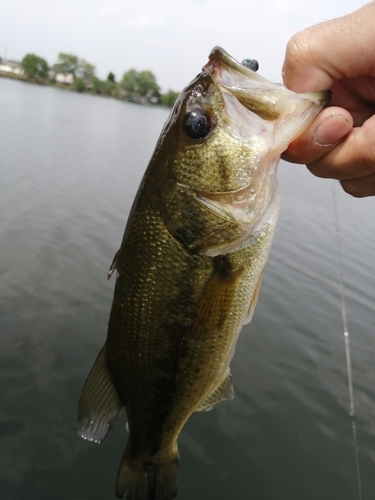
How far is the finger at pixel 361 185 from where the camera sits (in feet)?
6.95

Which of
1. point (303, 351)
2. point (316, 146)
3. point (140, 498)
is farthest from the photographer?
point (303, 351)

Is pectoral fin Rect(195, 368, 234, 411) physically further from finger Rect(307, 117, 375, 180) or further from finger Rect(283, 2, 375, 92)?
finger Rect(283, 2, 375, 92)

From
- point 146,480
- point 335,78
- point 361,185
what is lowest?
point 146,480

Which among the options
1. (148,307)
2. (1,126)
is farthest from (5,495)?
(1,126)

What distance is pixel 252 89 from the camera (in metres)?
1.70

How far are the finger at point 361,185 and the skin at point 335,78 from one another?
84 mm

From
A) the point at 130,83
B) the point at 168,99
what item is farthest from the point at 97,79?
the point at 168,99

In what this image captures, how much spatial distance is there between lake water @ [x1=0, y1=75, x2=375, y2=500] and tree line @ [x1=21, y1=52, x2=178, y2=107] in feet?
290

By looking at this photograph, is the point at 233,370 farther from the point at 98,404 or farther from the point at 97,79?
the point at 97,79

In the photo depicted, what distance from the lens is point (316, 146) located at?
74.8 inches

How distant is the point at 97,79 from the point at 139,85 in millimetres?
10469

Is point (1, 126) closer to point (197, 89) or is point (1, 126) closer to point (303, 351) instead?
point (303, 351)

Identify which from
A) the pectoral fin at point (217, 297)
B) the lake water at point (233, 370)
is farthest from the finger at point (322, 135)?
the lake water at point (233, 370)

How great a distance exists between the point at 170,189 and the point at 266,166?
1.47ft
